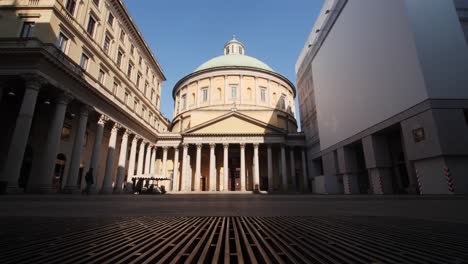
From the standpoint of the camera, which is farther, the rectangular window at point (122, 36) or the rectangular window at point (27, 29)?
the rectangular window at point (122, 36)

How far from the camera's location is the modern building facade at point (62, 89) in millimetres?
14727

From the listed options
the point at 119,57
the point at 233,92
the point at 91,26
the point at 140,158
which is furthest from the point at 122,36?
the point at 233,92

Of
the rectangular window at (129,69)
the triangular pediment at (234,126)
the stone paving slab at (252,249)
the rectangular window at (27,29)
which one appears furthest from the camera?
the triangular pediment at (234,126)

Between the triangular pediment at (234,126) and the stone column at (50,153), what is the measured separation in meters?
18.2

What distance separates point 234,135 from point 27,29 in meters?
24.3

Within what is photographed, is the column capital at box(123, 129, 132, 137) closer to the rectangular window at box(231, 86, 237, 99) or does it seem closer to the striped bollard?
the rectangular window at box(231, 86, 237, 99)

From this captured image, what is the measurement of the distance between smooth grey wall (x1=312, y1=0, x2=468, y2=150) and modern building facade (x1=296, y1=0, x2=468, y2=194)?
59mm

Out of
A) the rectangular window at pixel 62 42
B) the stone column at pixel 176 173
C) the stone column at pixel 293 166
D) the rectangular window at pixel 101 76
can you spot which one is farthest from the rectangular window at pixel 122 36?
the stone column at pixel 293 166

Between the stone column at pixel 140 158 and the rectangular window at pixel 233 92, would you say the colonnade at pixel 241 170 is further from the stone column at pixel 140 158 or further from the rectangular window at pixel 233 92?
the rectangular window at pixel 233 92

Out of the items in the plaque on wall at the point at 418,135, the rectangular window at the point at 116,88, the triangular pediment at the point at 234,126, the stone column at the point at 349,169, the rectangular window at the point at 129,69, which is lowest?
the stone column at the point at 349,169

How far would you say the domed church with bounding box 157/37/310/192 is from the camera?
110ft

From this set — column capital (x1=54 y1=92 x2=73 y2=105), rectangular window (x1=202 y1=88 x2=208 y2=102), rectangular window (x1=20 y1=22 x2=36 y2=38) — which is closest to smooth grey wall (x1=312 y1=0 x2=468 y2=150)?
column capital (x1=54 y1=92 x2=73 y2=105)

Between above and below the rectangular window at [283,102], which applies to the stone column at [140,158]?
below

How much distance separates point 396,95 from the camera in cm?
1468
